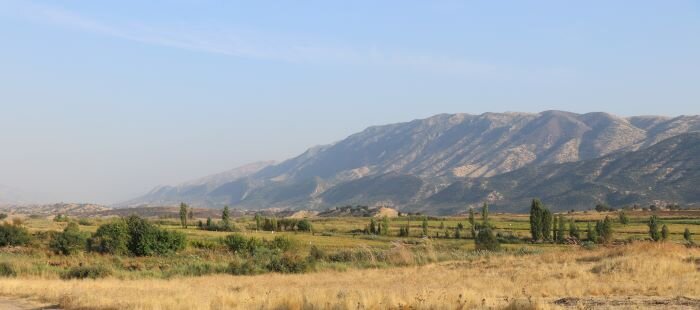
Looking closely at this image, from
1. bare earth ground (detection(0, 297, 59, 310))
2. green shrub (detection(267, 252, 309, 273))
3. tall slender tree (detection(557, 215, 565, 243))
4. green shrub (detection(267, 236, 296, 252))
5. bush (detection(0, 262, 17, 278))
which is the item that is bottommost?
tall slender tree (detection(557, 215, 565, 243))

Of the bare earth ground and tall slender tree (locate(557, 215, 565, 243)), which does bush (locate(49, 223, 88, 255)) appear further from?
tall slender tree (locate(557, 215, 565, 243))

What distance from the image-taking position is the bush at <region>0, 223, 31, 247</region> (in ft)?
210

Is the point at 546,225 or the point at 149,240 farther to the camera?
the point at 546,225

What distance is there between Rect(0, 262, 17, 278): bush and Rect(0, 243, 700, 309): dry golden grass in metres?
9.13

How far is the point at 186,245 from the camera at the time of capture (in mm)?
62812

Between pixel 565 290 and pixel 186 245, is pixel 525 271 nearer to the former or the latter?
pixel 565 290

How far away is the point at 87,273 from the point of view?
35.0 m

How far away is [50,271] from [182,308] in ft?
78.0

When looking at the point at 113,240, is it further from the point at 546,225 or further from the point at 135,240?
the point at 546,225

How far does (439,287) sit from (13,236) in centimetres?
5548

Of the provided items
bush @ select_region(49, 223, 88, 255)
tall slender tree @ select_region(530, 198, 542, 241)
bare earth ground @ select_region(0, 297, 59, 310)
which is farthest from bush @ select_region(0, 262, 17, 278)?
tall slender tree @ select_region(530, 198, 542, 241)

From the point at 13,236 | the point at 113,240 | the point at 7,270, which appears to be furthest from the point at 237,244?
the point at 7,270

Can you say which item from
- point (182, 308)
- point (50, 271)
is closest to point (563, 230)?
point (50, 271)

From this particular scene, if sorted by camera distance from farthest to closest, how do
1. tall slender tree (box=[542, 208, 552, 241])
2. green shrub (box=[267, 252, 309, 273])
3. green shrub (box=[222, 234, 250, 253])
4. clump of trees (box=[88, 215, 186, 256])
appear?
tall slender tree (box=[542, 208, 552, 241]) → green shrub (box=[222, 234, 250, 253]) → clump of trees (box=[88, 215, 186, 256]) → green shrub (box=[267, 252, 309, 273])
